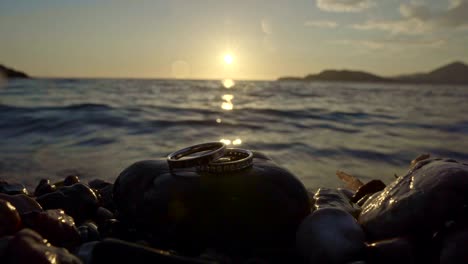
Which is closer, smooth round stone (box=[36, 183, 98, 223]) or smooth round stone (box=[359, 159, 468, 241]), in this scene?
smooth round stone (box=[359, 159, 468, 241])

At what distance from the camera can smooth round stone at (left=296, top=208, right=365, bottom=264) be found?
2.49 meters

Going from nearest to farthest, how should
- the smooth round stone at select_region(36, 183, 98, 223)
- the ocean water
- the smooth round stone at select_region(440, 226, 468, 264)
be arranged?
the smooth round stone at select_region(440, 226, 468, 264), the smooth round stone at select_region(36, 183, 98, 223), the ocean water

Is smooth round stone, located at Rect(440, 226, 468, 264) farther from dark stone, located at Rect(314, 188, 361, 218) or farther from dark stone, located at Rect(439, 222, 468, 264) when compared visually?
dark stone, located at Rect(314, 188, 361, 218)

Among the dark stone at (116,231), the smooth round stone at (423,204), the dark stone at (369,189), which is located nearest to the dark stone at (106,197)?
the dark stone at (116,231)

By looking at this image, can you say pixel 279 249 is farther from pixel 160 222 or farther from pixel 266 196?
pixel 160 222

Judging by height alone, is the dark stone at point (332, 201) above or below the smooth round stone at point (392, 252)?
below

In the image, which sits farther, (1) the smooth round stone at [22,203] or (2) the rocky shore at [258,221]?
(1) the smooth round stone at [22,203]

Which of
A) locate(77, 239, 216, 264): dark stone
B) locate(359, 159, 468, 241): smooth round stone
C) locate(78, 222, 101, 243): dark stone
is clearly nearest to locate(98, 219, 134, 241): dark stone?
locate(78, 222, 101, 243): dark stone

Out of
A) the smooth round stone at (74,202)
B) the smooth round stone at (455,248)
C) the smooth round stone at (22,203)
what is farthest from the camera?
the smooth round stone at (74,202)

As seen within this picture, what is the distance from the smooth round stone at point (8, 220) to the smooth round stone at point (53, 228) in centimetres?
8

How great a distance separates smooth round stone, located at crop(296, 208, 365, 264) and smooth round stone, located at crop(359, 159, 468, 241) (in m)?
0.23

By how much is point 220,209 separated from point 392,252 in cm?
112

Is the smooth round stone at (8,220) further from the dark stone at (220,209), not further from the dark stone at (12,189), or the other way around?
the dark stone at (12,189)

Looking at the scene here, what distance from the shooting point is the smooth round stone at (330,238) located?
8.18 ft
